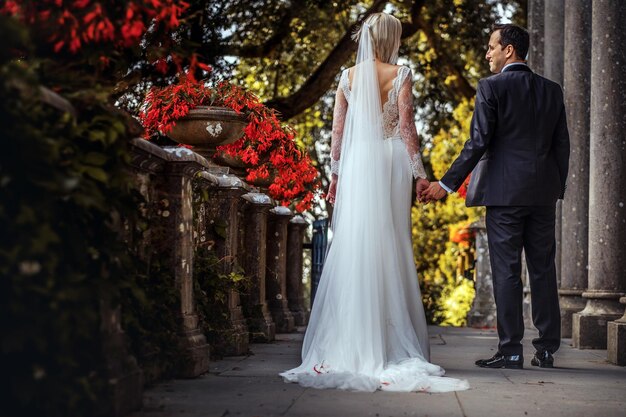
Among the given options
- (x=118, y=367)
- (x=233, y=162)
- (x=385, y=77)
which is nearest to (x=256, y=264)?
(x=233, y=162)

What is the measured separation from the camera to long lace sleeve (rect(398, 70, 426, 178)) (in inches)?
262

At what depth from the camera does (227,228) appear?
8125mm

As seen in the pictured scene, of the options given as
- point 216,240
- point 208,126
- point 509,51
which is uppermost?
point 509,51

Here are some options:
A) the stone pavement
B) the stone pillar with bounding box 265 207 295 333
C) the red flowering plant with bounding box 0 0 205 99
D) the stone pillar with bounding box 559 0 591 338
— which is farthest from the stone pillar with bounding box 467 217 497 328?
the red flowering plant with bounding box 0 0 205 99

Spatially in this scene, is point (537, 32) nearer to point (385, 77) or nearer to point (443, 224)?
point (385, 77)

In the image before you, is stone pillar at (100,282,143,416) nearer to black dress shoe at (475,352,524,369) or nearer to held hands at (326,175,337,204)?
held hands at (326,175,337,204)

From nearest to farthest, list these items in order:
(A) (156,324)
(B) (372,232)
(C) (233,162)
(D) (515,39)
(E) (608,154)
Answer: (A) (156,324) → (B) (372,232) → (D) (515,39) → (E) (608,154) → (C) (233,162)

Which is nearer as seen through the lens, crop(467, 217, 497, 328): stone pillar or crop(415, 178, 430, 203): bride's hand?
crop(415, 178, 430, 203): bride's hand

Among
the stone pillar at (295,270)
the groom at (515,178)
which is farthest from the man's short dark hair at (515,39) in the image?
the stone pillar at (295,270)

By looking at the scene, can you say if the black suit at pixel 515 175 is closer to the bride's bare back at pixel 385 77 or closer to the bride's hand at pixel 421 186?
the bride's hand at pixel 421 186

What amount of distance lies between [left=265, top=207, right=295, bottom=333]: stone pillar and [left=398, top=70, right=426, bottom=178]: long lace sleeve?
445 centimetres

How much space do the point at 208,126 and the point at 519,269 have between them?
2.88 meters

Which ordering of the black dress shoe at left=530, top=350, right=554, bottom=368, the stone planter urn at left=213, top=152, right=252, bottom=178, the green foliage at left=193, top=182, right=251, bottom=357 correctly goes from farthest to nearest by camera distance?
the stone planter urn at left=213, top=152, right=252, bottom=178
the black dress shoe at left=530, top=350, right=554, bottom=368
the green foliage at left=193, top=182, right=251, bottom=357

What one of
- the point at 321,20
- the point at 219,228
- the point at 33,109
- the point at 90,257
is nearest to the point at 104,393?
the point at 90,257
